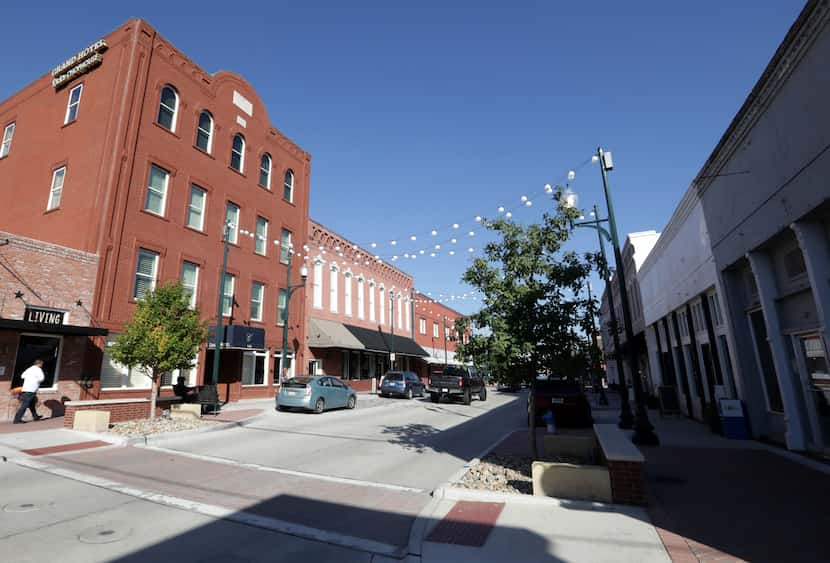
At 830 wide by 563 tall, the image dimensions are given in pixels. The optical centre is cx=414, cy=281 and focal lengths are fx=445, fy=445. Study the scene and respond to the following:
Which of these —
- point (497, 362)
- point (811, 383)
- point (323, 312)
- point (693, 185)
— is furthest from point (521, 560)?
point (323, 312)

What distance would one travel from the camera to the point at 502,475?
765 centimetres

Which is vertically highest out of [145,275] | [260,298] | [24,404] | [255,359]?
[260,298]

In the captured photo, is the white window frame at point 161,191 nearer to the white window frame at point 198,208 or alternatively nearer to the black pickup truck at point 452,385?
the white window frame at point 198,208

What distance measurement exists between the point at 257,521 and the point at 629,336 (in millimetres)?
10094

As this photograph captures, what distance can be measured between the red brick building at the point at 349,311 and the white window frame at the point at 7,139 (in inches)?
616

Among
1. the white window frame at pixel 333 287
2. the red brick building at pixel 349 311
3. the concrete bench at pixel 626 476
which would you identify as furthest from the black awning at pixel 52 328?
the white window frame at pixel 333 287

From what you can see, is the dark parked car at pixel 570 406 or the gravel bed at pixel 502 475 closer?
the gravel bed at pixel 502 475

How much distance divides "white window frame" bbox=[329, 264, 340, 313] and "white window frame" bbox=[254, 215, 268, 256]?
6328 mm

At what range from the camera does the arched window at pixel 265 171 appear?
26297mm

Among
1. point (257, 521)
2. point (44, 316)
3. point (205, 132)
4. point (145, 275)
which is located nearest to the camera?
point (257, 521)

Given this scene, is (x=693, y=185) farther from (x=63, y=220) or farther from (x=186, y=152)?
(x=63, y=220)

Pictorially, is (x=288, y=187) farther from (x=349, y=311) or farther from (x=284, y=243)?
(x=349, y=311)

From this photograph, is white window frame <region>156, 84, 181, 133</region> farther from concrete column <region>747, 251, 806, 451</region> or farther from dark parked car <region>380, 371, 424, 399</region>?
concrete column <region>747, 251, 806, 451</region>

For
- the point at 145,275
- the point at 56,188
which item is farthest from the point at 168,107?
the point at 145,275
